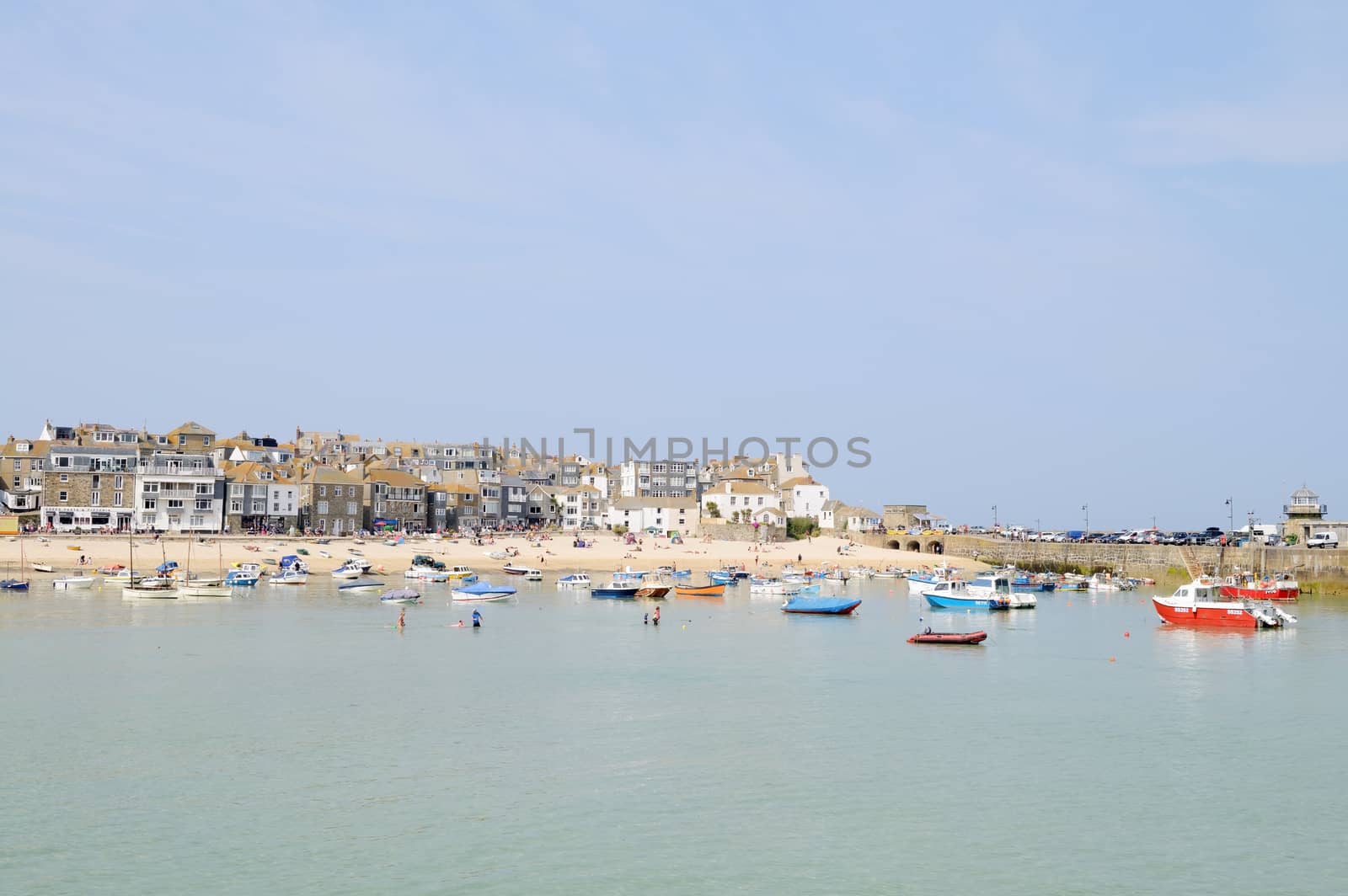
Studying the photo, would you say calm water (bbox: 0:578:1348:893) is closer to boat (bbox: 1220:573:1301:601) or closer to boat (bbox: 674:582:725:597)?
boat (bbox: 1220:573:1301:601)

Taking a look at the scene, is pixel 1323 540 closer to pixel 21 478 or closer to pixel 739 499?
pixel 739 499

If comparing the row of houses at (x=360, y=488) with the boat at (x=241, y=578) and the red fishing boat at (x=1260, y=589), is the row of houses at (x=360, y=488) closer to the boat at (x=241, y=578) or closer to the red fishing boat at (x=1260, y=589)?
the boat at (x=241, y=578)

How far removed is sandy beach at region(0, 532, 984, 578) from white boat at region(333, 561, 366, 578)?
6.47 meters

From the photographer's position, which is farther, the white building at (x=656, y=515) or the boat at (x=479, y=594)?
the white building at (x=656, y=515)

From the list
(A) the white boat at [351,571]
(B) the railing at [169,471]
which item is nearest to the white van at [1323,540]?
(A) the white boat at [351,571]

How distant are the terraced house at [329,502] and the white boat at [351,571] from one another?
1276 inches

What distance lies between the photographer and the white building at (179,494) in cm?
11694

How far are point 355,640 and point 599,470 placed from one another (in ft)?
414

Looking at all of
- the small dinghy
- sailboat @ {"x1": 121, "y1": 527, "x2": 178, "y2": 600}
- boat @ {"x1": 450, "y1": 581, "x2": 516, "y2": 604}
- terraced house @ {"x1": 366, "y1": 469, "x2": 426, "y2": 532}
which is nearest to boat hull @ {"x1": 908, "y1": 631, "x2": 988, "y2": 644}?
boat @ {"x1": 450, "y1": 581, "x2": 516, "y2": 604}

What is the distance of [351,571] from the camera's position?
8975 cm

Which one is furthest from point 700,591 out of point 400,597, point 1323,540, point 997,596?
point 1323,540

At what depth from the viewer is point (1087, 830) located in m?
25.0

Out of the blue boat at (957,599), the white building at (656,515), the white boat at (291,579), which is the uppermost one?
the white building at (656,515)

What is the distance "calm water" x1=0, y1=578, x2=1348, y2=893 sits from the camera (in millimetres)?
22141
